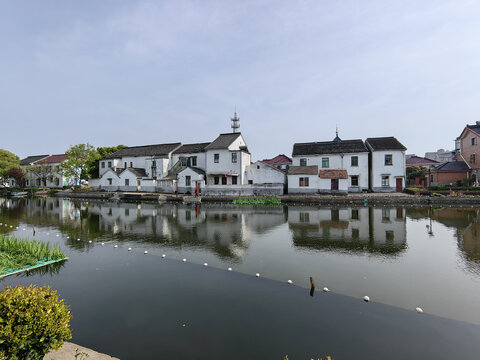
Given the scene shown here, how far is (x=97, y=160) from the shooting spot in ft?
189

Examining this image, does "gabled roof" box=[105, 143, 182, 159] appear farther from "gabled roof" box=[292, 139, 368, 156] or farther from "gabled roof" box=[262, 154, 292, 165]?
"gabled roof" box=[292, 139, 368, 156]

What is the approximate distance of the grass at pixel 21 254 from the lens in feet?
33.4

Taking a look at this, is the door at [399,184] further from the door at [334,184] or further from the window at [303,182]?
the window at [303,182]

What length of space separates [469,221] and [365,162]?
21.7 metres

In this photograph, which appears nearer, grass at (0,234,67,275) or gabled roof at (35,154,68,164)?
grass at (0,234,67,275)

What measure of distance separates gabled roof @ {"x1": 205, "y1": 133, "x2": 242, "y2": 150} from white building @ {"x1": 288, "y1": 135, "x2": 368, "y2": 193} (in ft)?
36.8

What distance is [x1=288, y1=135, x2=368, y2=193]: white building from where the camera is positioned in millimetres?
39031

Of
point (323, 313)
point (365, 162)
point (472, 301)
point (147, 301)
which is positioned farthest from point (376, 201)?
point (147, 301)

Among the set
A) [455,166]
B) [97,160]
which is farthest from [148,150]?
[455,166]

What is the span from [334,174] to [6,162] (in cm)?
7192

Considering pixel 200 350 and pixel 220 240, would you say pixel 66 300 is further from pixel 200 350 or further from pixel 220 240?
pixel 220 240

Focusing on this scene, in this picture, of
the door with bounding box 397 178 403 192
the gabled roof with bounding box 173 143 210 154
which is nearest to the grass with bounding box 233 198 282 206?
the gabled roof with bounding box 173 143 210 154

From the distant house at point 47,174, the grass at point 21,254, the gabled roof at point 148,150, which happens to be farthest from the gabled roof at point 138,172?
the grass at point 21,254

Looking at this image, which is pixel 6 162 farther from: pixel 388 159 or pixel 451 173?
pixel 451 173
